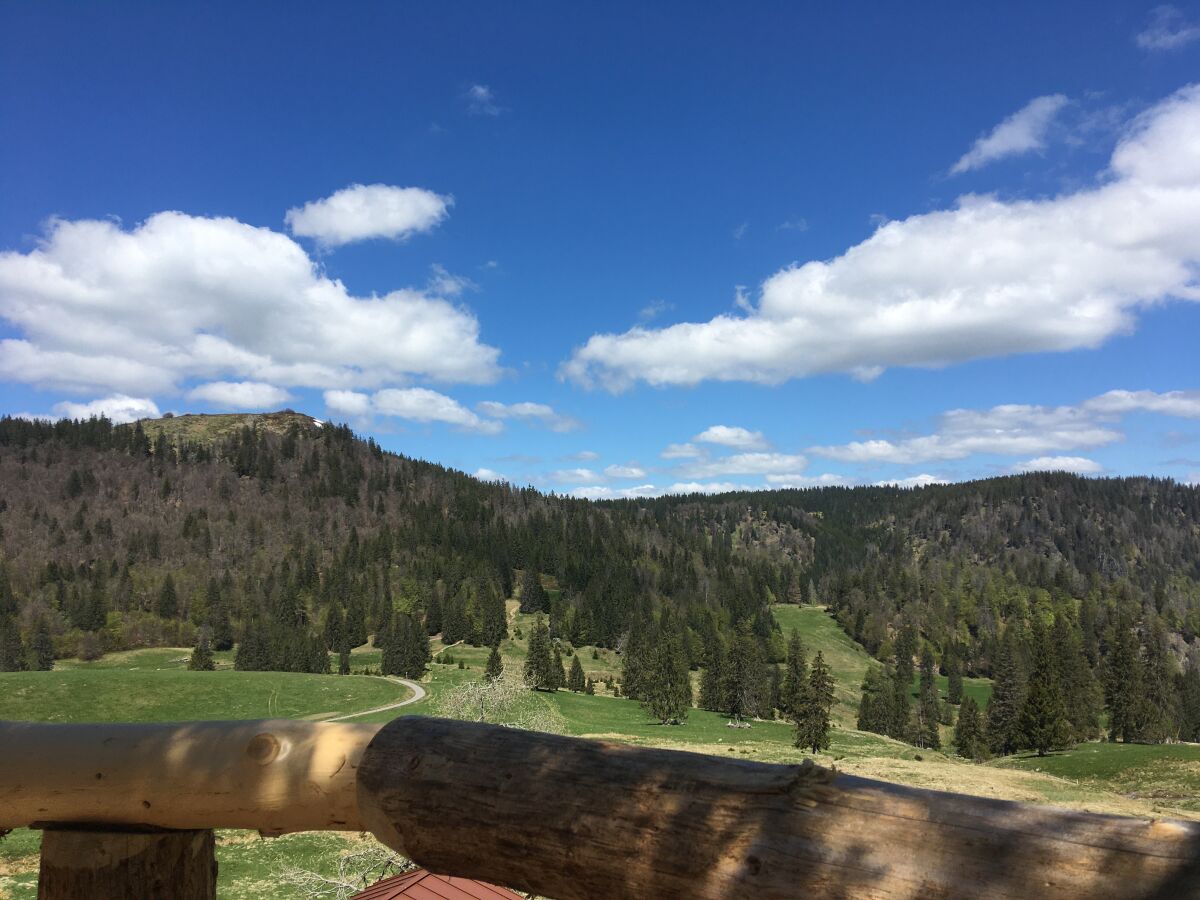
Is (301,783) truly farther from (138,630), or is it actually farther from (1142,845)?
(138,630)

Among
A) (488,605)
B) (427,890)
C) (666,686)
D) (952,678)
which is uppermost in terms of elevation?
(427,890)

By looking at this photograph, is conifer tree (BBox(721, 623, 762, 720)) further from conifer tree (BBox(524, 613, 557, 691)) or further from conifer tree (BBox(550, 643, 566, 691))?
conifer tree (BBox(524, 613, 557, 691))

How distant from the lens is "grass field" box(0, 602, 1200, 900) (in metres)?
26.4

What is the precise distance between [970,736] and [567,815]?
8834 cm

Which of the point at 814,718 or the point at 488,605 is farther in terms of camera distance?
the point at 488,605

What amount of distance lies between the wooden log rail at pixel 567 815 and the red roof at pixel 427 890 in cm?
782

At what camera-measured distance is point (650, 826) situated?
2145 millimetres

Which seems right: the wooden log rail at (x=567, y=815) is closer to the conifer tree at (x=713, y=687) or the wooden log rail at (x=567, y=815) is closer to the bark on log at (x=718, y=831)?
the bark on log at (x=718, y=831)

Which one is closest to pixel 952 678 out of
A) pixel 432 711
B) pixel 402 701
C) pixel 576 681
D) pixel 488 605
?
pixel 576 681

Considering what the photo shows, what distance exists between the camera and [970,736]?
7538 centimetres

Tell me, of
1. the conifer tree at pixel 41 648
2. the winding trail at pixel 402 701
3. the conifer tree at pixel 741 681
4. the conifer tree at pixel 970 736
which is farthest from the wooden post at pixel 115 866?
the conifer tree at pixel 41 648

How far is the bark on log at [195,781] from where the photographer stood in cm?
279

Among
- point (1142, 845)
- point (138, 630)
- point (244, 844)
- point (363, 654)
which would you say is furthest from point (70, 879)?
point (138, 630)

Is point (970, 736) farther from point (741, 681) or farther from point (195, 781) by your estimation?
point (195, 781)
